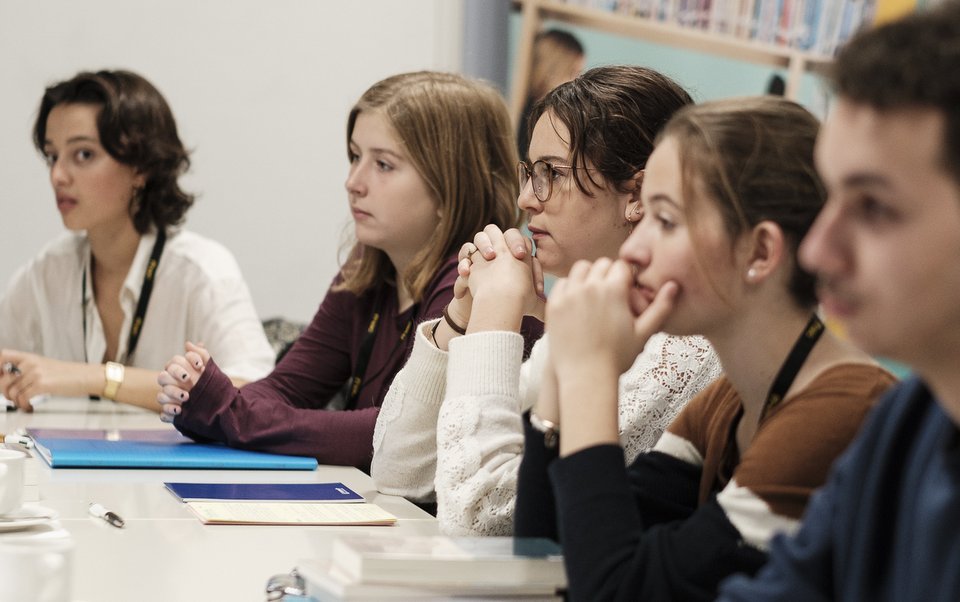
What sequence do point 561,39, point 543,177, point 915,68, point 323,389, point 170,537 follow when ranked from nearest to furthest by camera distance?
point 915,68 < point 170,537 < point 543,177 < point 323,389 < point 561,39

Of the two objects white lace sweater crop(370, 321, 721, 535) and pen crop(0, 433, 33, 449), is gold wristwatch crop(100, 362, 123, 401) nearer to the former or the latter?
pen crop(0, 433, 33, 449)

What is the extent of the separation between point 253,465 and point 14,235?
2492mm

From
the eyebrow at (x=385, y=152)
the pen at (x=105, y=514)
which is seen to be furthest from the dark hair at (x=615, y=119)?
the pen at (x=105, y=514)

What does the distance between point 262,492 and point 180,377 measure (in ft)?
1.55

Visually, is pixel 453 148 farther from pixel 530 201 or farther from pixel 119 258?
pixel 119 258

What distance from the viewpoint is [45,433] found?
2.26 metres

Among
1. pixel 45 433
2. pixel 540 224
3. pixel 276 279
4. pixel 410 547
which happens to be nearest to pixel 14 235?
pixel 276 279

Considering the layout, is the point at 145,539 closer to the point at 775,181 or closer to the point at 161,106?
the point at 775,181

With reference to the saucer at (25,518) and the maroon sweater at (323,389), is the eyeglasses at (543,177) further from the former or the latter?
the saucer at (25,518)

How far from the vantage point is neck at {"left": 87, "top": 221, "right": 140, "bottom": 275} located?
3.37m

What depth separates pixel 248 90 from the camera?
13.9 feet

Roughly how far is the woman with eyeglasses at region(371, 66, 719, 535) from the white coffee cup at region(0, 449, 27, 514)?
507mm

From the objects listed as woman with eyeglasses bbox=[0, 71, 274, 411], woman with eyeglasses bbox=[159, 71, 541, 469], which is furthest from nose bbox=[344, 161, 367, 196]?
woman with eyeglasses bbox=[0, 71, 274, 411]

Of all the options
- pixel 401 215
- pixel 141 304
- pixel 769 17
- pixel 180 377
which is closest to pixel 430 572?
pixel 180 377
